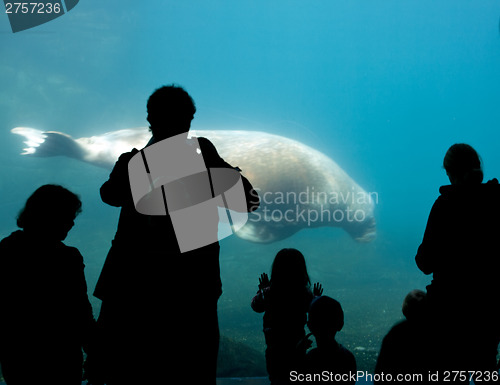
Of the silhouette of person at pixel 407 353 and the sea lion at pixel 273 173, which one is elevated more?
→ the sea lion at pixel 273 173

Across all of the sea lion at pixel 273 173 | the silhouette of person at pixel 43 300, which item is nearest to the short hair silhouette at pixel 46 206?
the silhouette of person at pixel 43 300

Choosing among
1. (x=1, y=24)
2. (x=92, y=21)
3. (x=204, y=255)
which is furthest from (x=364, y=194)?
(x=1, y=24)

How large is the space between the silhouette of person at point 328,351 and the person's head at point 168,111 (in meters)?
1.13

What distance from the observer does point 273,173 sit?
663 centimetres

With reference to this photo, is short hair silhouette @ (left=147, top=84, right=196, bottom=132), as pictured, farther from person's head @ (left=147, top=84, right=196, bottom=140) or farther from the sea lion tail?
the sea lion tail

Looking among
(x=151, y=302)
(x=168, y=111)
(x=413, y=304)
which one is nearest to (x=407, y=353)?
(x=413, y=304)

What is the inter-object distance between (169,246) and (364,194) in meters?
7.97

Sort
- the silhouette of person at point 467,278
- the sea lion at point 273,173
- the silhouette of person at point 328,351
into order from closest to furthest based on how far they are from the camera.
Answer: the silhouette of person at point 467,278 → the silhouette of person at point 328,351 → the sea lion at point 273,173

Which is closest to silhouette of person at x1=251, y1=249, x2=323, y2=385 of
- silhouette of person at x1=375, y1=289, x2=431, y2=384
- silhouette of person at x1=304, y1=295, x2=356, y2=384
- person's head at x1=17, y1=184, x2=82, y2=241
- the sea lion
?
silhouette of person at x1=304, y1=295, x2=356, y2=384

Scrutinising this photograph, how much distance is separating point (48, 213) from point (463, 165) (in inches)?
80.3

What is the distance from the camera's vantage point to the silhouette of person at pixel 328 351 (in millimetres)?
1756

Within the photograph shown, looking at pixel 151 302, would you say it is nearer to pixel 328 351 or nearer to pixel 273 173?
pixel 328 351

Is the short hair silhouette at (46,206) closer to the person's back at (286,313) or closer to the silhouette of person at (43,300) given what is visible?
the silhouette of person at (43,300)

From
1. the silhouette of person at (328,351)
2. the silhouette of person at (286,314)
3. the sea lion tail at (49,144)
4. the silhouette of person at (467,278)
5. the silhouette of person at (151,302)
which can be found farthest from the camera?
the sea lion tail at (49,144)
